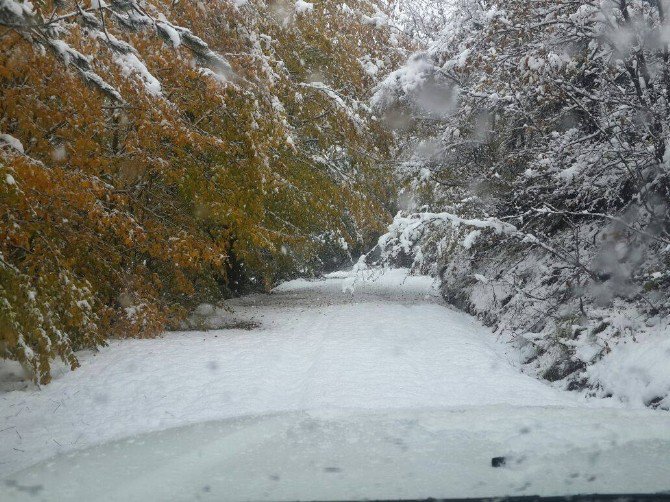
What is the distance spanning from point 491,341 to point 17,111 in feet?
29.3

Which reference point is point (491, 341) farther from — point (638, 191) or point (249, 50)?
point (249, 50)

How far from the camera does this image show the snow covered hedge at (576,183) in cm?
874

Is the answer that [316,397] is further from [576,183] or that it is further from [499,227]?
[576,183]

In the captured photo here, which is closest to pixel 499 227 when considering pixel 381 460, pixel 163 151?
pixel 163 151

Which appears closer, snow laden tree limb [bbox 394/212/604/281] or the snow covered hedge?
the snow covered hedge

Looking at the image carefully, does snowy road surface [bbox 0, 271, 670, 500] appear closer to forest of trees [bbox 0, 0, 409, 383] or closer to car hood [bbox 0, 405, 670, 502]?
car hood [bbox 0, 405, 670, 502]

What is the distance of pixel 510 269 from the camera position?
14.2 m

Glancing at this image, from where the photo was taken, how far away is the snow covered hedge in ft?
28.7

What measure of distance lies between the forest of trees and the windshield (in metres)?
0.06

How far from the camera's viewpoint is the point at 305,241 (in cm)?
1825

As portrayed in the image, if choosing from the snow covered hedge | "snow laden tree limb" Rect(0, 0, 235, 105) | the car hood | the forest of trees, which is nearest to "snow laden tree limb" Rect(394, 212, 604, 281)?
the snow covered hedge

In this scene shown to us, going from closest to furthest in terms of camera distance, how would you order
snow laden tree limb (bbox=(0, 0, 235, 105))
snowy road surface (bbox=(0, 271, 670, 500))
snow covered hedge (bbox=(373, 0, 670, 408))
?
snowy road surface (bbox=(0, 271, 670, 500)) → snow laden tree limb (bbox=(0, 0, 235, 105)) → snow covered hedge (bbox=(373, 0, 670, 408))

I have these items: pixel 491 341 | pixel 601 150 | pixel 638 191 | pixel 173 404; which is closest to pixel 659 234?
pixel 638 191

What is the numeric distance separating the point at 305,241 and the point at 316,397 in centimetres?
1049
